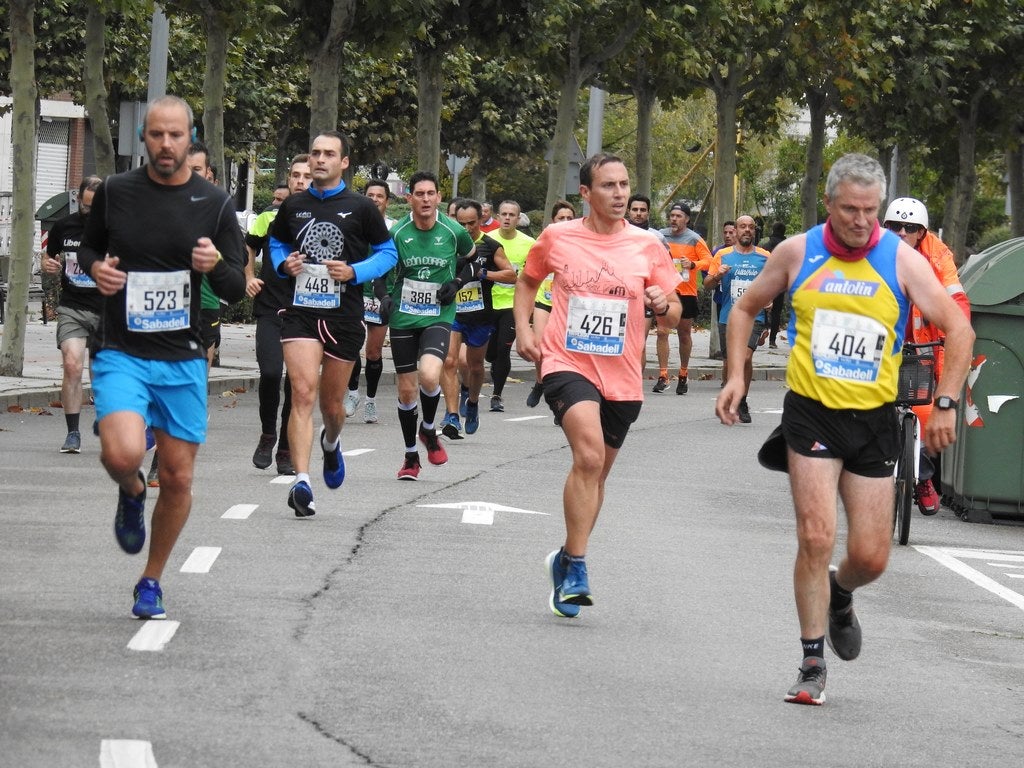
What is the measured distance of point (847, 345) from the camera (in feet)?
23.9

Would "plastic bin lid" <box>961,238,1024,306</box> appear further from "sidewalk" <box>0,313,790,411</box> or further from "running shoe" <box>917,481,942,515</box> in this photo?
"sidewalk" <box>0,313,790,411</box>

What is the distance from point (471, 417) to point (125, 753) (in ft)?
38.4

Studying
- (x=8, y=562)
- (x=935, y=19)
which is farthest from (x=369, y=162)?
(x=8, y=562)

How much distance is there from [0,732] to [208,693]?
792 millimetres

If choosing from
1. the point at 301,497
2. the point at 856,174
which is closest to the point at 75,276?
the point at 301,497

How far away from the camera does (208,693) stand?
654 centimetres

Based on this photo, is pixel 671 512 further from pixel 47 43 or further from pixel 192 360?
pixel 47 43

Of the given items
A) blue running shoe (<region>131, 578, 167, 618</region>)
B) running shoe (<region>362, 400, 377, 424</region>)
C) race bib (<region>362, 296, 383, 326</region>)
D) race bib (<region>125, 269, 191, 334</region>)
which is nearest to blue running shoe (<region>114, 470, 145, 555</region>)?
blue running shoe (<region>131, 578, 167, 618</region>)

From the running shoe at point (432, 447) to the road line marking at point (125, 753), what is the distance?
26.2 feet

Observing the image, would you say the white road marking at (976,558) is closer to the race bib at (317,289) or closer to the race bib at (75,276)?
the race bib at (317,289)

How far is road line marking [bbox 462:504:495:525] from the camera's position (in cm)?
1155

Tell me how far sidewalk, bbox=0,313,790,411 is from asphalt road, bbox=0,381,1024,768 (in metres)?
4.83

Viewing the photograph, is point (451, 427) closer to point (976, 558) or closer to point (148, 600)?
point (976, 558)

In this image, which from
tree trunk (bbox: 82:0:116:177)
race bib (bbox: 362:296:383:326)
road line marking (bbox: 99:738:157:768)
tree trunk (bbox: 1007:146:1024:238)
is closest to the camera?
road line marking (bbox: 99:738:157:768)
